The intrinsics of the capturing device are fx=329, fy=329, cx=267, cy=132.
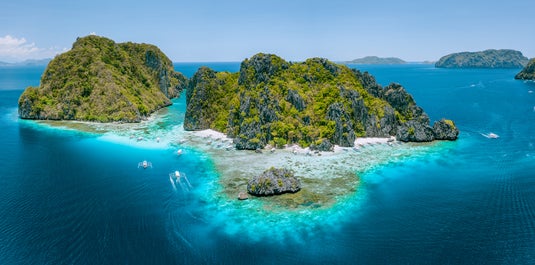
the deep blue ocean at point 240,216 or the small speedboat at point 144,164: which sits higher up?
the small speedboat at point 144,164

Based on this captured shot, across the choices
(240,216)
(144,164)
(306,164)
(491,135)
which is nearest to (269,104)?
(306,164)

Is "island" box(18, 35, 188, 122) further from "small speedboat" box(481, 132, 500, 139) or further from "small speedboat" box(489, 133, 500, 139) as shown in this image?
"small speedboat" box(489, 133, 500, 139)

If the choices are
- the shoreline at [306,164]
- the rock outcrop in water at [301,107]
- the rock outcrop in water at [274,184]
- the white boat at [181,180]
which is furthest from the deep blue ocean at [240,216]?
the rock outcrop in water at [301,107]

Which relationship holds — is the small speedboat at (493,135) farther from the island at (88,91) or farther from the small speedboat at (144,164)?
the island at (88,91)

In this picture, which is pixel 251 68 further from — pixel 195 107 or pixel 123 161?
pixel 123 161

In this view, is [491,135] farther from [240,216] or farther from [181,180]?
[181,180]

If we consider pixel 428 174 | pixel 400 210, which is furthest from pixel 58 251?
pixel 428 174
